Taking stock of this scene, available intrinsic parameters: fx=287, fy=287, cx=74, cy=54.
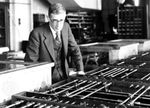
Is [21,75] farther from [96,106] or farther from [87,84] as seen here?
[96,106]

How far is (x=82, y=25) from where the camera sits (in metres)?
8.40

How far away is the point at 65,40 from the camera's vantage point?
3.33 meters

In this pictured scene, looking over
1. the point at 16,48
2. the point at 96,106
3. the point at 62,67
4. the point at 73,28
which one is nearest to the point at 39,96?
the point at 96,106

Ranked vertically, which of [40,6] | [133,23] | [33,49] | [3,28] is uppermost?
[40,6]

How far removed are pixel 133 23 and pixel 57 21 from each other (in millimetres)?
5383

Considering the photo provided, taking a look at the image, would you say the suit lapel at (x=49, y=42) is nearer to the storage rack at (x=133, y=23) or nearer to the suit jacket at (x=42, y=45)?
the suit jacket at (x=42, y=45)

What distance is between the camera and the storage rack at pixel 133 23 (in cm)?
814

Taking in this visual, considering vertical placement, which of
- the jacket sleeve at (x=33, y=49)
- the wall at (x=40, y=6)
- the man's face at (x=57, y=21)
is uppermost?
the wall at (x=40, y=6)

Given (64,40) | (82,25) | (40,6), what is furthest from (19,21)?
(64,40)

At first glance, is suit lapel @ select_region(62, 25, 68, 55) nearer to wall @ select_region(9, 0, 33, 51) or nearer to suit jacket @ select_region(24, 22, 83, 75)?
suit jacket @ select_region(24, 22, 83, 75)

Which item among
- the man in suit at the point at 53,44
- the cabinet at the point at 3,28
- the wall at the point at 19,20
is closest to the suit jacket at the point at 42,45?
the man in suit at the point at 53,44

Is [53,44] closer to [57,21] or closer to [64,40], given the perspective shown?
[64,40]

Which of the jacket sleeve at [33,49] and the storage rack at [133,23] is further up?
the storage rack at [133,23]

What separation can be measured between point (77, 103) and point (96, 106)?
14 centimetres
